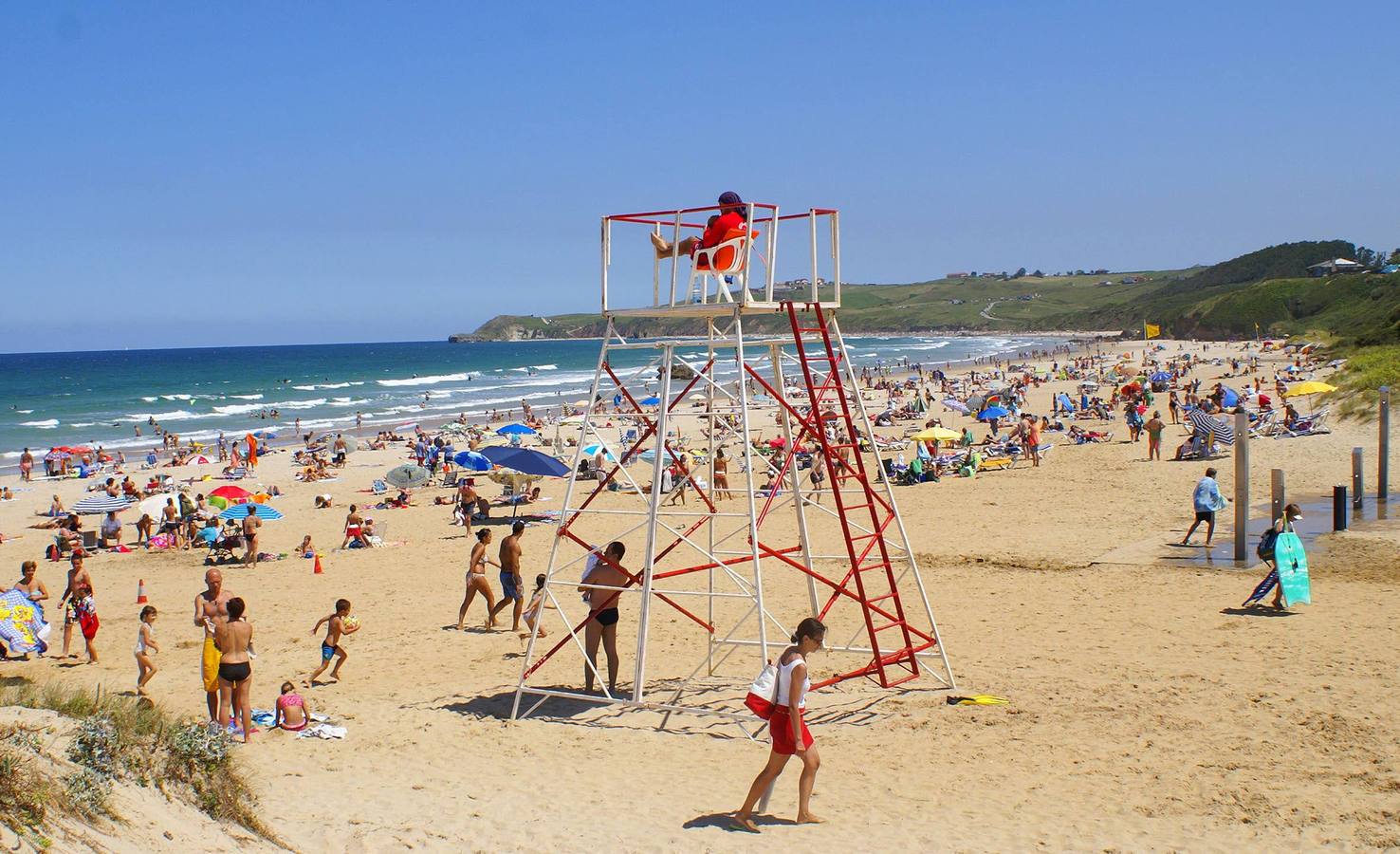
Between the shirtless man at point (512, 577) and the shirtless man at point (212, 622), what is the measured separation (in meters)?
3.21

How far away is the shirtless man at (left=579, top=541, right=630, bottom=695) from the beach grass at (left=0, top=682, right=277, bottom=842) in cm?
307

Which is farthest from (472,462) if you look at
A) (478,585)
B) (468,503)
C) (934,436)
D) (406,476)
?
(478,585)

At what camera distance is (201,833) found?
5355mm

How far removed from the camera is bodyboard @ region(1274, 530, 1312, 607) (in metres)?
11.1

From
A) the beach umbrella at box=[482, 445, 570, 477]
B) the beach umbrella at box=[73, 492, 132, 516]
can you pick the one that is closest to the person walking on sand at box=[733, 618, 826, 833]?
the beach umbrella at box=[482, 445, 570, 477]

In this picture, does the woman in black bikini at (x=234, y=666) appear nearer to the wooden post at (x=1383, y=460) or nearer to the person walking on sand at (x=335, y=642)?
the person walking on sand at (x=335, y=642)

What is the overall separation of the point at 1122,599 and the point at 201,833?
32.3ft

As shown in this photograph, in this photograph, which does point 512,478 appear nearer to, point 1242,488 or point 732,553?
point 732,553

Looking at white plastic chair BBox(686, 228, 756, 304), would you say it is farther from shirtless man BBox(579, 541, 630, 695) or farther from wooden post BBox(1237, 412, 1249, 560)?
wooden post BBox(1237, 412, 1249, 560)

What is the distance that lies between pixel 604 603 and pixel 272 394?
236ft

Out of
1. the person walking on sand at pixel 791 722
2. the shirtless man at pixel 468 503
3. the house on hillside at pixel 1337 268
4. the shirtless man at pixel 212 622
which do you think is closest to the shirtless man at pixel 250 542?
the shirtless man at pixel 468 503

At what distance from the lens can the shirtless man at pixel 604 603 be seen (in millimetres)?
8961

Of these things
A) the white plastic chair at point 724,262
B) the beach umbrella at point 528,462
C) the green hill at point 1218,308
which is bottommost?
the beach umbrella at point 528,462

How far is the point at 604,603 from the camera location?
356 inches
